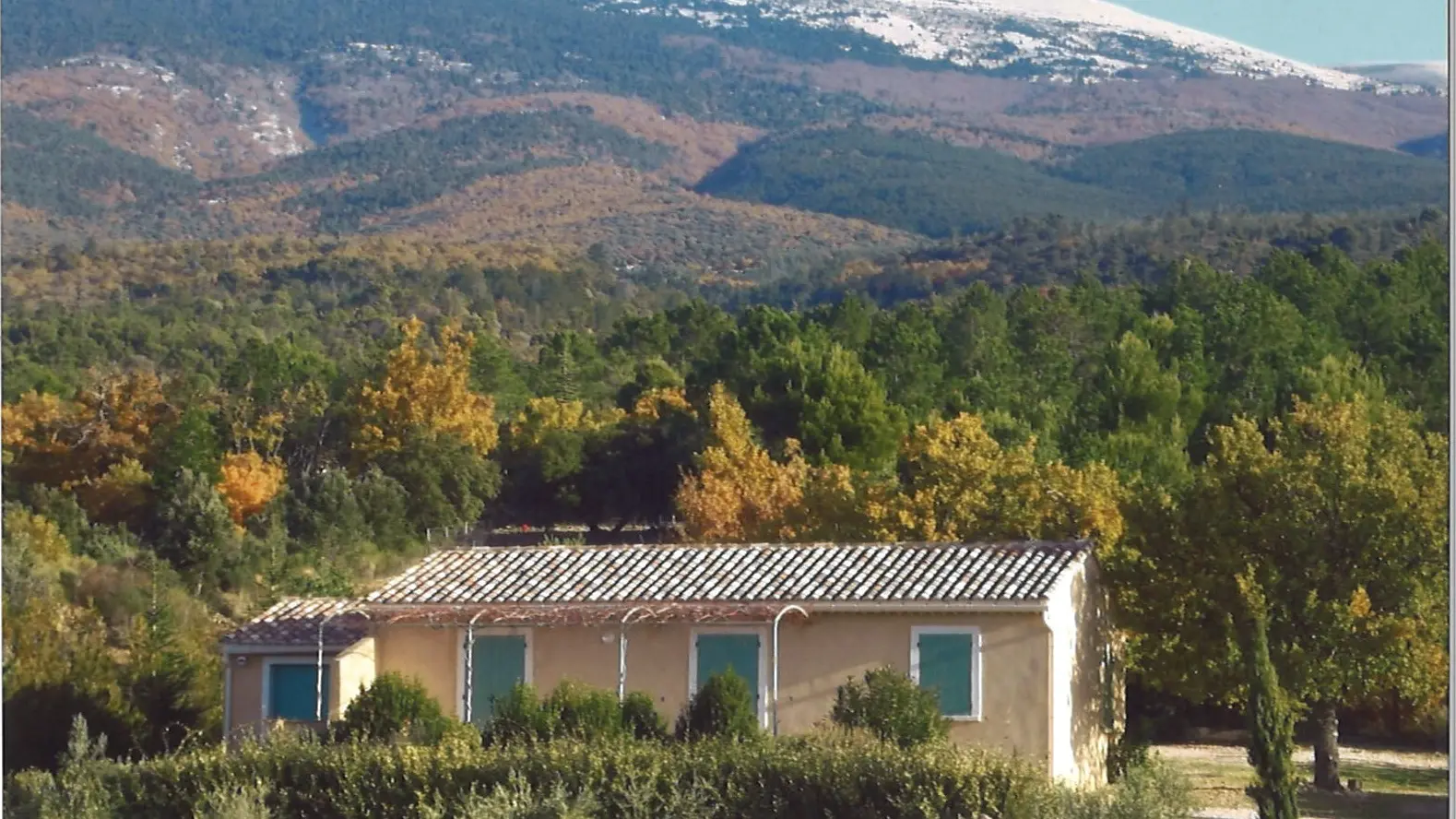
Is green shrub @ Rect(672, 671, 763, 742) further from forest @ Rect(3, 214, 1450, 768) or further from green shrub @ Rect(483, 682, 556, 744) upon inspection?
forest @ Rect(3, 214, 1450, 768)

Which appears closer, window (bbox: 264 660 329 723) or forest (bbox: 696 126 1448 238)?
window (bbox: 264 660 329 723)

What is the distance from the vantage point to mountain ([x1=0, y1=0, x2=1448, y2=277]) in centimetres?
13138

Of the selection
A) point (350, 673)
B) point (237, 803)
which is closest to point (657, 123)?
point (350, 673)

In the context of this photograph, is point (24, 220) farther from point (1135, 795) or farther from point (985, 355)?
point (1135, 795)

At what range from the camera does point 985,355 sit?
177 feet

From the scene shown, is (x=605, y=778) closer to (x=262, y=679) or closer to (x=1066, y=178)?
(x=262, y=679)

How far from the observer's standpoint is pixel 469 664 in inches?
1001

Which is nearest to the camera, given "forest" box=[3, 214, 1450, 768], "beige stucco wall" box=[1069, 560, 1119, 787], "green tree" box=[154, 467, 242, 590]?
"beige stucco wall" box=[1069, 560, 1119, 787]

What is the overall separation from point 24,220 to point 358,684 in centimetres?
10298

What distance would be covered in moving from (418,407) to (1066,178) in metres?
91.1

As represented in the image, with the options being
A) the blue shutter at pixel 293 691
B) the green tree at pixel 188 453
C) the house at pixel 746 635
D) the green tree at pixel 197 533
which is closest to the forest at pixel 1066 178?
the green tree at pixel 188 453

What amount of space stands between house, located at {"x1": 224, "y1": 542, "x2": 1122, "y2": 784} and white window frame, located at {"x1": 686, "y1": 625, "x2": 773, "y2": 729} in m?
0.02

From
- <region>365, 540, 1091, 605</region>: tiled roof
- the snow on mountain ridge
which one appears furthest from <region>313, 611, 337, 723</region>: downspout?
the snow on mountain ridge

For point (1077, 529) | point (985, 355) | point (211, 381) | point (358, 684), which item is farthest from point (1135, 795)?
point (211, 381)
